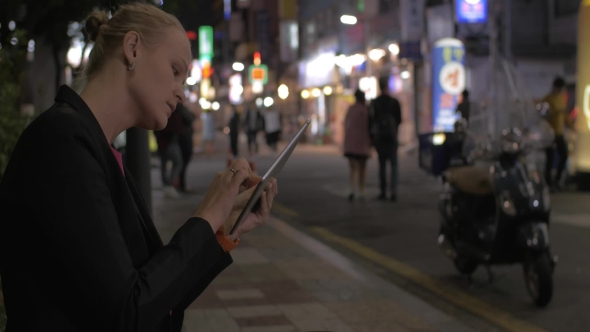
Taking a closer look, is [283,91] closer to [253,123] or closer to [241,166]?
[253,123]

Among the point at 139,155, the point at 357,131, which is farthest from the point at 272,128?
the point at 139,155

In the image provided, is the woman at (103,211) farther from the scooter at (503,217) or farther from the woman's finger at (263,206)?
the scooter at (503,217)

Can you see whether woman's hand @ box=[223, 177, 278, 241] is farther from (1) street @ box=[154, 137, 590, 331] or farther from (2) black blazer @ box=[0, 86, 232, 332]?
(1) street @ box=[154, 137, 590, 331]

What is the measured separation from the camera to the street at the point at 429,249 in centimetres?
612

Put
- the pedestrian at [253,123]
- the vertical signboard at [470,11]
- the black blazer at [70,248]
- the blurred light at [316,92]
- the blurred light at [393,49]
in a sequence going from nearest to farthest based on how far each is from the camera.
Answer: the black blazer at [70,248] → the vertical signboard at [470,11] → the pedestrian at [253,123] → the blurred light at [393,49] → the blurred light at [316,92]

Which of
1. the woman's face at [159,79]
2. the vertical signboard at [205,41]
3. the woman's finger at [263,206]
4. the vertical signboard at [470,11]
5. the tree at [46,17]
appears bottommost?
the woman's finger at [263,206]

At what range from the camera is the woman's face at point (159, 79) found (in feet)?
5.56

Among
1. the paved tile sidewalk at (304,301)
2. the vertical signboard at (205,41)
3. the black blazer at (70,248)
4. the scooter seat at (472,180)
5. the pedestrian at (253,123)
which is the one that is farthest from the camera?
the vertical signboard at (205,41)

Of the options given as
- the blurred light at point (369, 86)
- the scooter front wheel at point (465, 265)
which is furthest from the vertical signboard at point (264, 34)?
the scooter front wheel at point (465, 265)

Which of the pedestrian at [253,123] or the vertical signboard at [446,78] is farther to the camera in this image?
the pedestrian at [253,123]

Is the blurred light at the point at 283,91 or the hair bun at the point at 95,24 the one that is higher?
the hair bun at the point at 95,24

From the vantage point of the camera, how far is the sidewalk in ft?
17.5

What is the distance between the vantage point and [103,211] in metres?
1.50

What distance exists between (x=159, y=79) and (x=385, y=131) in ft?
39.4
